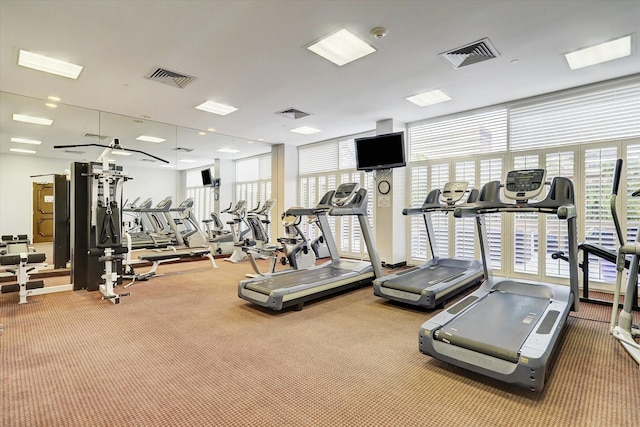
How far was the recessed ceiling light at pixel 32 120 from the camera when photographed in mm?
5414

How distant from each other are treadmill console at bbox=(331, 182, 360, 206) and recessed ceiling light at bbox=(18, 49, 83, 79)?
3.63m

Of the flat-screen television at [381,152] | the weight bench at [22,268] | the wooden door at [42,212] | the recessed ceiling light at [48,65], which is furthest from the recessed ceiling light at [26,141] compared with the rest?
the flat-screen television at [381,152]

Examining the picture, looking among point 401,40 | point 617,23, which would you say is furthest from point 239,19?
point 617,23

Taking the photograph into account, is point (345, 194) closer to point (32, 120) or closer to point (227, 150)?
point (227, 150)

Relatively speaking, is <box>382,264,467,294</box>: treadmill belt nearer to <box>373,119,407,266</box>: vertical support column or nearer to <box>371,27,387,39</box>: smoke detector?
<box>373,119,407,266</box>: vertical support column

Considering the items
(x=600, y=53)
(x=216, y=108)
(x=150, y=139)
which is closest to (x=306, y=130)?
(x=216, y=108)

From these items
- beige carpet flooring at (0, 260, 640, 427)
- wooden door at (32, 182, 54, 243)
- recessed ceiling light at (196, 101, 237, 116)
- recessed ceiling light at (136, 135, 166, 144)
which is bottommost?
beige carpet flooring at (0, 260, 640, 427)

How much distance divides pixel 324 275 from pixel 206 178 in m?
4.50

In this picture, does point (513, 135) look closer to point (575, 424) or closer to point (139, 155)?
point (575, 424)

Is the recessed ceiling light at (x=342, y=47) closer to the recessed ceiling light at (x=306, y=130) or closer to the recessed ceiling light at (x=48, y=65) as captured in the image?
the recessed ceiling light at (x=48, y=65)

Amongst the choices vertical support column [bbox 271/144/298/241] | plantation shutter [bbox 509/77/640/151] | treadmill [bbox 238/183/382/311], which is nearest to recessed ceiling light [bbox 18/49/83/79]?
treadmill [bbox 238/183/382/311]

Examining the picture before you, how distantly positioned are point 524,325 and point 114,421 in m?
3.02

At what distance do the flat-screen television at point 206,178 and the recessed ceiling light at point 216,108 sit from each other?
2128mm

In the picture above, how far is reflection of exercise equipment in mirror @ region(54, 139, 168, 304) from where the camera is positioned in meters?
4.45
